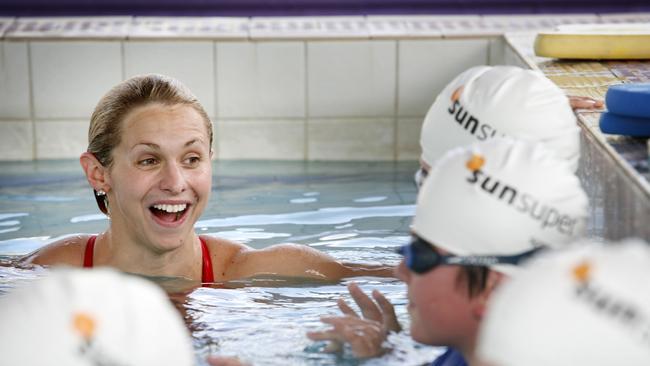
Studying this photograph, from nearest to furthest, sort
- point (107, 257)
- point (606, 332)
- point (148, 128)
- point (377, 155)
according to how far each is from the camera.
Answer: point (606, 332)
point (148, 128)
point (107, 257)
point (377, 155)

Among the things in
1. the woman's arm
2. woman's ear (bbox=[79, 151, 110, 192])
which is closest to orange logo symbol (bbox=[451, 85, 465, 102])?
the woman's arm

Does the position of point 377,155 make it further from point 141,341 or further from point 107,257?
point 141,341

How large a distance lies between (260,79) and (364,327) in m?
4.33

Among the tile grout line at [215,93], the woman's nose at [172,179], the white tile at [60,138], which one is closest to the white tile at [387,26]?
the tile grout line at [215,93]

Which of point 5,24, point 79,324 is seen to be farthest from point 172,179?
point 5,24

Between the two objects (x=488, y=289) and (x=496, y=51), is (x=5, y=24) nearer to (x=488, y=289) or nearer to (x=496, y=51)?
(x=496, y=51)

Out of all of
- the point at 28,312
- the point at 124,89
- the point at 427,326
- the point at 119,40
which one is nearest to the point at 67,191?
the point at 119,40

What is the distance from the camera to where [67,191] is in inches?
262

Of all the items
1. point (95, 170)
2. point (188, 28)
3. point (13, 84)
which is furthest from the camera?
point (188, 28)

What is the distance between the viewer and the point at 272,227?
5.78 meters

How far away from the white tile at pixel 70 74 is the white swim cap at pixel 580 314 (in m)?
6.07

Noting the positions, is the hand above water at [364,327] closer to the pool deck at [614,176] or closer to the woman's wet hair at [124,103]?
the pool deck at [614,176]

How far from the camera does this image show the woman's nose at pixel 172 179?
12.7 feet

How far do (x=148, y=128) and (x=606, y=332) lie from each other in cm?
254
